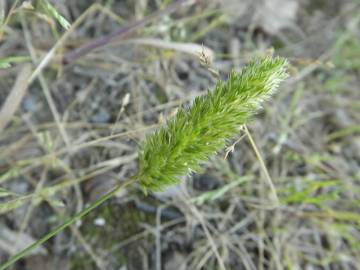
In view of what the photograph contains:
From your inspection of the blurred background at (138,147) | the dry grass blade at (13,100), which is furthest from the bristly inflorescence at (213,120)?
the dry grass blade at (13,100)

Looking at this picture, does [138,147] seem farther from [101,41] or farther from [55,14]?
[55,14]

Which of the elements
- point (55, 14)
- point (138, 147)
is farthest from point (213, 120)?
point (138, 147)

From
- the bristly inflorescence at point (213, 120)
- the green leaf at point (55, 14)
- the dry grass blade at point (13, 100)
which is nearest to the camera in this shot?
the bristly inflorescence at point (213, 120)

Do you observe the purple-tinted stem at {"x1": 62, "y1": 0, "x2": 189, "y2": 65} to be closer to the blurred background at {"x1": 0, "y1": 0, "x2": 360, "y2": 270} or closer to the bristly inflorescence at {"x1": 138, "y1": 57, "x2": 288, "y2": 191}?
the blurred background at {"x1": 0, "y1": 0, "x2": 360, "y2": 270}

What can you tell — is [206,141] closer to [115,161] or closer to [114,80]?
[115,161]

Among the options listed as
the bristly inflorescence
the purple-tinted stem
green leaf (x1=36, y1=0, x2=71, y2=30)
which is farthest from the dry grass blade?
the bristly inflorescence

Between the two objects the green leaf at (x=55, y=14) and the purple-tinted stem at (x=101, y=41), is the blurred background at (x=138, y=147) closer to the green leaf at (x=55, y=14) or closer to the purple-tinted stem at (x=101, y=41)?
the purple-tinted stem at (x=101, y=41)
